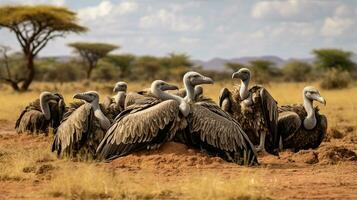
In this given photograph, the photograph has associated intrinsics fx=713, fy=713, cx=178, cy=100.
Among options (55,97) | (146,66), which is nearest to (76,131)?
(55,97)

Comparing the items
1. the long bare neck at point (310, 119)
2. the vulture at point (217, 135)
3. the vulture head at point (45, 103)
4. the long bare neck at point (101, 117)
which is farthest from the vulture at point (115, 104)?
the long bare neck at point (310, 119)

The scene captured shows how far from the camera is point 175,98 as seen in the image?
970 centimetres

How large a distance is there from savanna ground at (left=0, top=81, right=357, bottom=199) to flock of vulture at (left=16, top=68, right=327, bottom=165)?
196 millimetres

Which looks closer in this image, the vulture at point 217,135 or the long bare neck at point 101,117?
the vulture at point 217,135

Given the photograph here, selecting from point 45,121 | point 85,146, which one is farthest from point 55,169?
point 45,121

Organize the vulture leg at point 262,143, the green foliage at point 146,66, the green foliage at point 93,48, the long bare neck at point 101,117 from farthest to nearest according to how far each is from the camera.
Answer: the green foliage at point 146,66 → the green foliage at point 93,48 → the vulture leg at point 262,143 → the long bare neck at point 101,117

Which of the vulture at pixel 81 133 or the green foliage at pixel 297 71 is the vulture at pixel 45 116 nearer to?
the vulture at pixel 81 133

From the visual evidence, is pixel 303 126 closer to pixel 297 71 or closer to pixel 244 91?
pixel 244 91

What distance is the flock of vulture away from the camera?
9367 millimetres

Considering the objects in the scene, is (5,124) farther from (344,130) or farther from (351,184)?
(351,184)

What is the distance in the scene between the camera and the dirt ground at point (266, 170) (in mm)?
7609

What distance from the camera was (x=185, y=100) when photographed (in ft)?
31.8

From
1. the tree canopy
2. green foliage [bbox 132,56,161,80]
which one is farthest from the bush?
the tree canopy

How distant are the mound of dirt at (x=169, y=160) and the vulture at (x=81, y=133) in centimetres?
58
